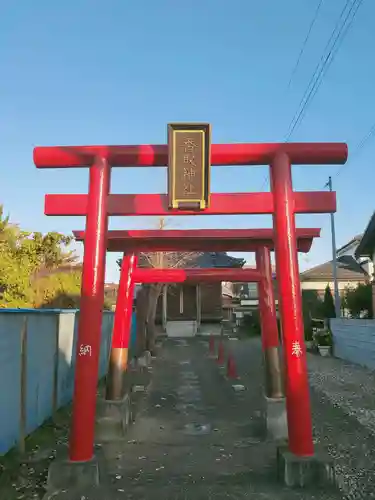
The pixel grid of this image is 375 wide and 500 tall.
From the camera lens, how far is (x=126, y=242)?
8227mm

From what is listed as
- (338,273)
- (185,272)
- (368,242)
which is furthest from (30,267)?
(338,273)

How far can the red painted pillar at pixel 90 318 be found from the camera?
17.0 ft

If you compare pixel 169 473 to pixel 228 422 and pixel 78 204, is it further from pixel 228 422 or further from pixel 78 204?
pixel 78 204

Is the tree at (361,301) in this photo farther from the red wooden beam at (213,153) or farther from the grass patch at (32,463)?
the grass patch at (32,463)

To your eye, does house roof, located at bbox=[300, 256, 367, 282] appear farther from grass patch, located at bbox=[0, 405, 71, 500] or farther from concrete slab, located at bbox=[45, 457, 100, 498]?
concrete slab, located at bbox=[45, 457, 100, 498]

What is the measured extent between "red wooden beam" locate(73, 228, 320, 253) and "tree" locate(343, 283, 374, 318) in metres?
13.0

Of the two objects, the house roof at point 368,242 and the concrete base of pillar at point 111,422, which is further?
the house roof at point 368,242

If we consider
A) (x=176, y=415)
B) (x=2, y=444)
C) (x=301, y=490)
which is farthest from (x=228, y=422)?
(x=2, y=444)

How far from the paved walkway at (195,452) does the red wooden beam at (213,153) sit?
12.6 feet

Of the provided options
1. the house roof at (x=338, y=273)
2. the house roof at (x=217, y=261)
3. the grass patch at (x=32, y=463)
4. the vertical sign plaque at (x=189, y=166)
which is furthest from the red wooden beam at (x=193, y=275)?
the house roof at (x=338, y=273)

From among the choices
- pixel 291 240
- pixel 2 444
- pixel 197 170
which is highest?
pixel 197 170

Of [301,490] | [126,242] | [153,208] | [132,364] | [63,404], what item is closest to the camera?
[301,490]

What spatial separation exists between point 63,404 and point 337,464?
5.27 metres

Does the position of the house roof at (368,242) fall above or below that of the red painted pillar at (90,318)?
above
